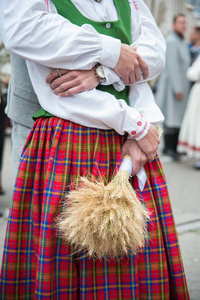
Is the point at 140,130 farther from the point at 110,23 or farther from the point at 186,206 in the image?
the point at 186,206

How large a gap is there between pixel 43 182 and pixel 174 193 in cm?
344

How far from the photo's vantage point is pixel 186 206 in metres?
4.58

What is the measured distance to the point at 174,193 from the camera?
509cm

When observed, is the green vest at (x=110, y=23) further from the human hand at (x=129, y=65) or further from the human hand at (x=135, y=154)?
the human hand at (x=135, y=154)

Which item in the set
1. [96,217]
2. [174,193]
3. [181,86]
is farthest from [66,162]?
[181,86]

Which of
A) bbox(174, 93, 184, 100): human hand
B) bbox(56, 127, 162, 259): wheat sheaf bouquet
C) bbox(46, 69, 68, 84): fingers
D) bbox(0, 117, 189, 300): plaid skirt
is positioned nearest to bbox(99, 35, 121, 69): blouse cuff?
bbox(46, 69, 68, 84): fingers

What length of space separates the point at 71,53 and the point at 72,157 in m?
0.39

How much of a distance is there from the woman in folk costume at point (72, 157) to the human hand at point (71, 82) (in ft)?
0.08

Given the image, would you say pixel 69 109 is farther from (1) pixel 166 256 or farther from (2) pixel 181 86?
(2) pixel 181 86

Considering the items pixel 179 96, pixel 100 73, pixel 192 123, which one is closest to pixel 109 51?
pixel 100 73

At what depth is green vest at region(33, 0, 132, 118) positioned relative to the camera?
1.79 m

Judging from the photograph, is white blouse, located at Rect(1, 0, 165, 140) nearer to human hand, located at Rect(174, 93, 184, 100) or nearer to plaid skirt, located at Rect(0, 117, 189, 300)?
plaid skirt, located at Rect(0, 117, 189, 300)

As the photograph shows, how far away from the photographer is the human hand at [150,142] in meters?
1.86

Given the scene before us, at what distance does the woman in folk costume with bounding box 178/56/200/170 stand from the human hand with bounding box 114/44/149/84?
5.01m
